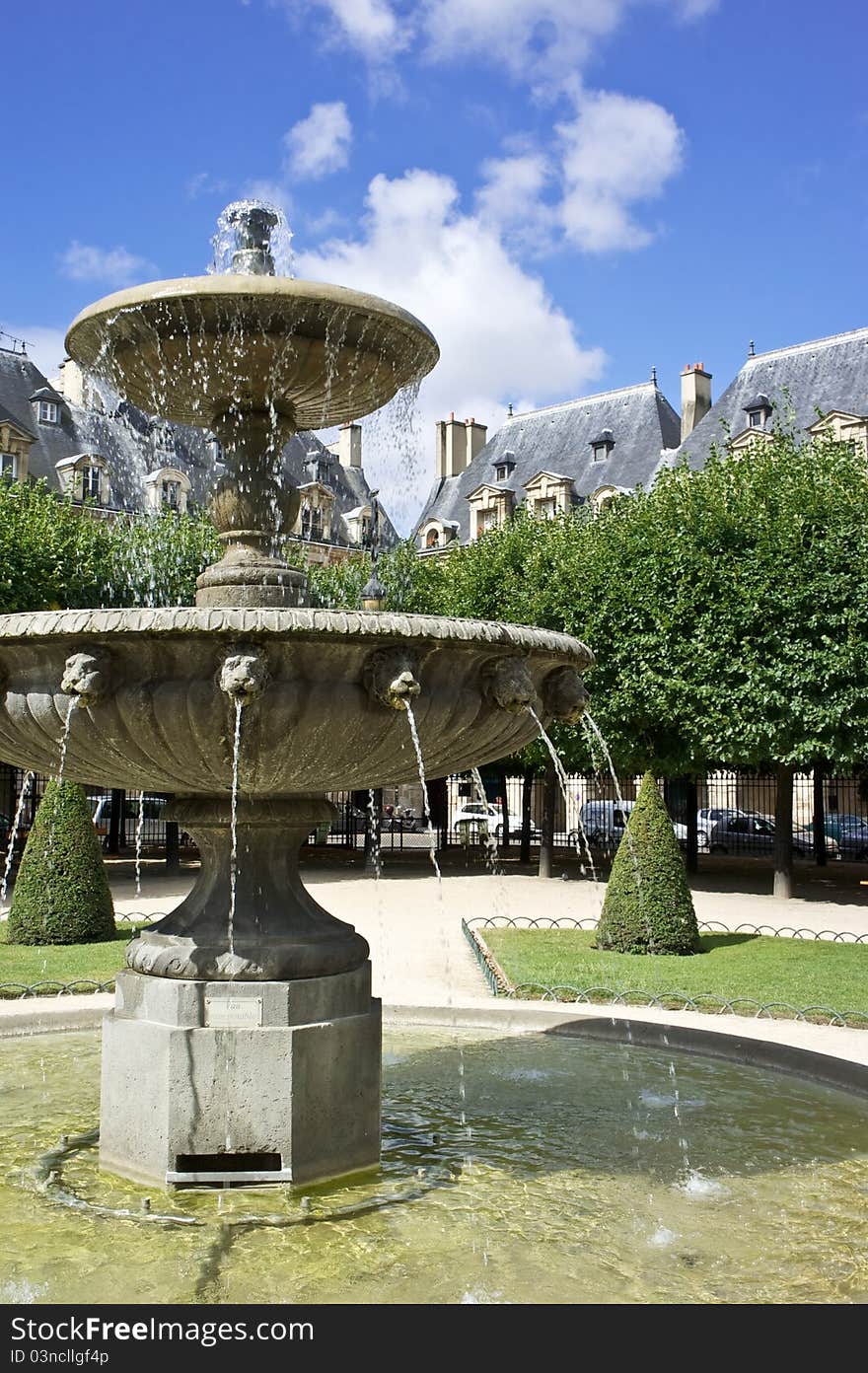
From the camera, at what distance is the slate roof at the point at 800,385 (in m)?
35.8

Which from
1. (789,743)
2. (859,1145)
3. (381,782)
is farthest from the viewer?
(789,743)

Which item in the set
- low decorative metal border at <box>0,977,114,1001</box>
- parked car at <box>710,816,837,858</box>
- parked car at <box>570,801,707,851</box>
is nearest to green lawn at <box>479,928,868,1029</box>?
low decorative metal border at <box>0,977,114,1001</box>

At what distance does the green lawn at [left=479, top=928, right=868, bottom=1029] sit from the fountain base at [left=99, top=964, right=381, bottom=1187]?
18.1 ft

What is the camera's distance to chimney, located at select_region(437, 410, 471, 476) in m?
50.0

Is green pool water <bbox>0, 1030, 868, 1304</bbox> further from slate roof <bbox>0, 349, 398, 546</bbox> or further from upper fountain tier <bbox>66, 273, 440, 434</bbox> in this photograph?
slate roof <bbox>0, 349, 398, 546</bbox>

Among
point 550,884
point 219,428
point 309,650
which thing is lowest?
point 550,884

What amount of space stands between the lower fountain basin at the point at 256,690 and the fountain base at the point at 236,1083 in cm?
87

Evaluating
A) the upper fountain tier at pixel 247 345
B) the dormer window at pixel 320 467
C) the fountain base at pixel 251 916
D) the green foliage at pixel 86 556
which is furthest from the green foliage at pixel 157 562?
the dormer window at pixel 320 467

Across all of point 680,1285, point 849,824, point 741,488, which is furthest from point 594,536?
point 680,1285

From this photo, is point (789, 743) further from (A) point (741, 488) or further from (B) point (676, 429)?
(B) point (676, 429)

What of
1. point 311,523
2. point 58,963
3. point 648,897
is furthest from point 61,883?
point 311,523

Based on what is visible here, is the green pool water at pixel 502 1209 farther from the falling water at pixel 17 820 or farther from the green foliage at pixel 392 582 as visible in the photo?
the green foliage at pixel 392 582

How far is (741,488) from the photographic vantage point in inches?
870

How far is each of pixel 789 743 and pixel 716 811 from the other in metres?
16.3
